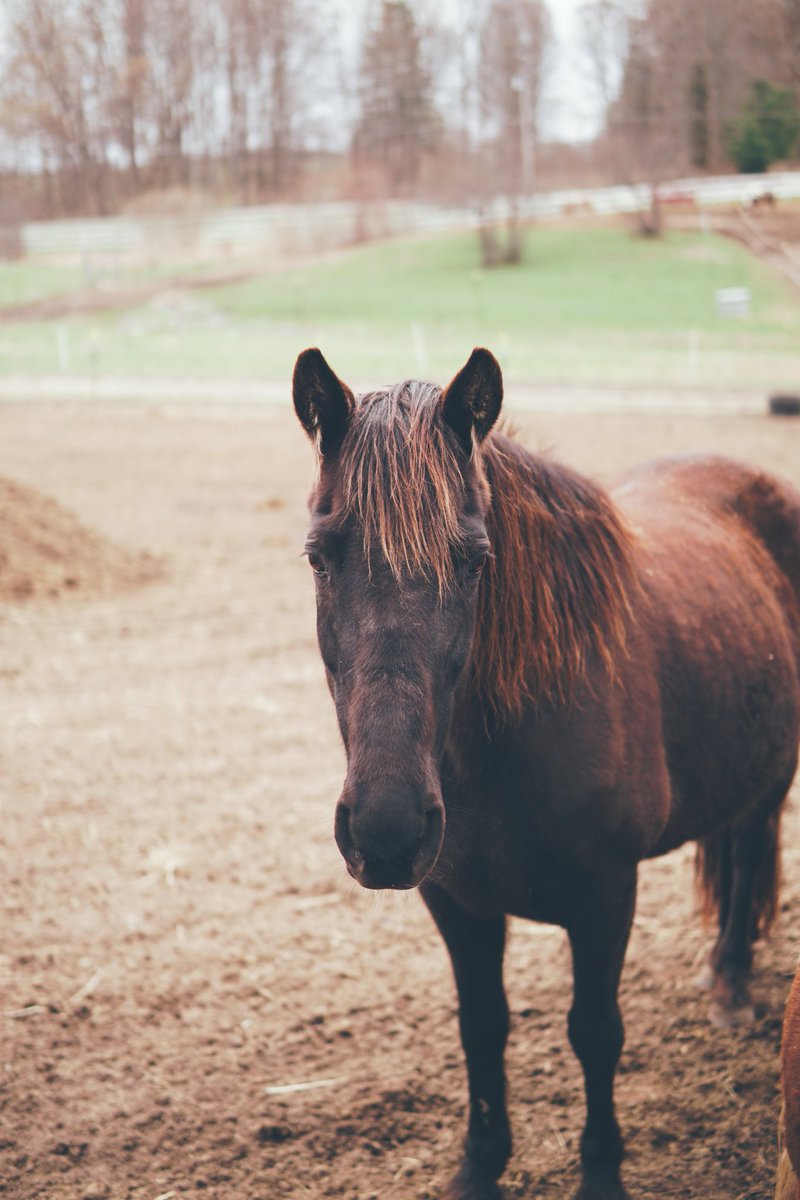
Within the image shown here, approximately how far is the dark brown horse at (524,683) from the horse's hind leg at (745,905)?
0.06 ft

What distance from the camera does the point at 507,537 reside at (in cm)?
232

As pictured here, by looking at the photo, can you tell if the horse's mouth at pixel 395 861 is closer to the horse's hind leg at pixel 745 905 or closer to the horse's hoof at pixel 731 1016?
the horse's hind leg at pixel 745 905

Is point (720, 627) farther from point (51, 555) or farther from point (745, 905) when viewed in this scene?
point (51, 555)

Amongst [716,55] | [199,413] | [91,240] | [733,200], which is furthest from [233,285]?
[716,55]

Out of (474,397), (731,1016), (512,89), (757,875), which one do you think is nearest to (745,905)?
(757,875)

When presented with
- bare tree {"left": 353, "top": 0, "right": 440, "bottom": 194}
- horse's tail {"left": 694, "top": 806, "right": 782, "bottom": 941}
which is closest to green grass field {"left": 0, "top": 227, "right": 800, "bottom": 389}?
bare tree {"left": 353, "top": 0, "right": 440, "bottom": 194}

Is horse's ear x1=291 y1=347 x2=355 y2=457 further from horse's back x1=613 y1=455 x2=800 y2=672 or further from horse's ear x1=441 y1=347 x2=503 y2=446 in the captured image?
horse's back x1=613 y1=455 x2=800 y2=672

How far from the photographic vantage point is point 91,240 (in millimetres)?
41062

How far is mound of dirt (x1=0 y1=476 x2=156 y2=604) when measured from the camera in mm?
8438

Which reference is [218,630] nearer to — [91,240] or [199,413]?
[199,413]

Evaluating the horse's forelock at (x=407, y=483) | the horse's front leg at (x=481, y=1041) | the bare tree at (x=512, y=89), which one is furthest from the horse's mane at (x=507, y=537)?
the bare tree at (x=512, y=89)

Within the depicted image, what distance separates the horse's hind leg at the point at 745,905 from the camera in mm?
3352

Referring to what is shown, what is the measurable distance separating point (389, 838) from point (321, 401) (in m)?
0.86

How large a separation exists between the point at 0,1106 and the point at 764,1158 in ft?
7.05
